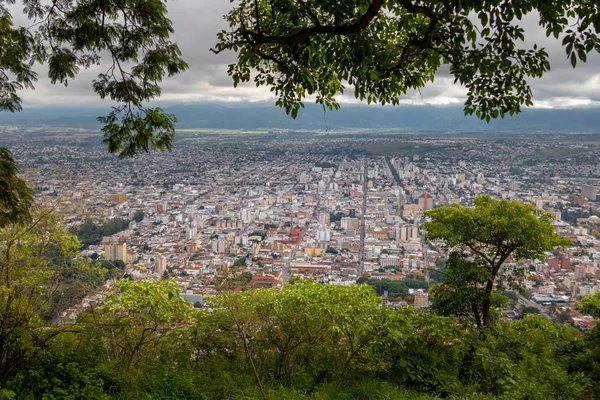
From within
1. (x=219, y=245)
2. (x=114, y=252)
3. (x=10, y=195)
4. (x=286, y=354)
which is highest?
(x=10, y=195)

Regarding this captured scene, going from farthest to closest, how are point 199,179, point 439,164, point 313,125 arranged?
point 313,125
point 439,164
point 199,179

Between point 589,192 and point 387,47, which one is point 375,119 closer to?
point 589,192

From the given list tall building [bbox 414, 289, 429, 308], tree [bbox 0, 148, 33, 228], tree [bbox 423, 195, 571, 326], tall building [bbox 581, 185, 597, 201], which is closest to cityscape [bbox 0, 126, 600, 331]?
tall building [bbox 414, 289, 429, 308]

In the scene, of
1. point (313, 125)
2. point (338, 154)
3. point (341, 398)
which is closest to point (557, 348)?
point (341, 398)

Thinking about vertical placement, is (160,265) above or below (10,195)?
below


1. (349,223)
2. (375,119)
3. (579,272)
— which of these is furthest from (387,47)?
(375,119)

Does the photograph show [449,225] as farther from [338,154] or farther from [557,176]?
[338,154]
